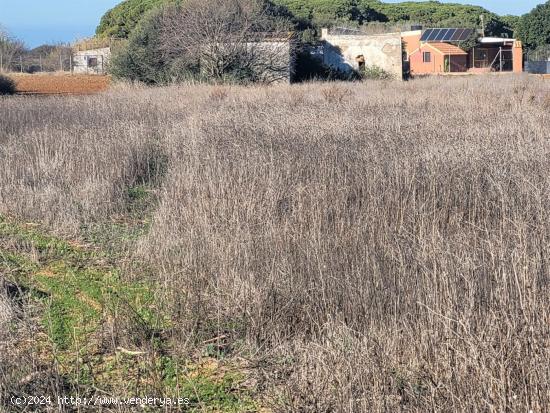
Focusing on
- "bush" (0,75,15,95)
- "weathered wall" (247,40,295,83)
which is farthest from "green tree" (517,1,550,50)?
"bush" (0,75,15,95)

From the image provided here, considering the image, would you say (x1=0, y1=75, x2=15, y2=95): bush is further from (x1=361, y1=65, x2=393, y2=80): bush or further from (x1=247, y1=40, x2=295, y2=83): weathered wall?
(x1=361, y1=65, x2=393, y2=80): bush

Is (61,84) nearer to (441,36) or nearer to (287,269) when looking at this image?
(441,36)

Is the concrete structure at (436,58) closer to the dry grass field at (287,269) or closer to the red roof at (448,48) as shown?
the red roof at (448,48)

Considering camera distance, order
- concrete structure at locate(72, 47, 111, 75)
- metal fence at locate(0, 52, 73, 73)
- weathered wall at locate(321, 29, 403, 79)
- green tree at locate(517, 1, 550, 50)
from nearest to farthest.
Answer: weathered wall at locate(321, 29, 403, 79) → concrete structure at locate(72, 47, 111, 75) → metal fence at locate(0, 52, 73, 73) → green tree at locate(517, 1, 550, 50)

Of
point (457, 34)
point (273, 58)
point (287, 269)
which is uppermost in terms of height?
point (457, 34)

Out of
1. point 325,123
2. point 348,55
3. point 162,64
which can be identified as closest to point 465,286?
point 325,123

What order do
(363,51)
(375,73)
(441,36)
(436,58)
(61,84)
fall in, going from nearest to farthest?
(61,84) < (375,73) < (363,51) < (441,36) < (436,58)

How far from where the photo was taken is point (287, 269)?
5.05 m

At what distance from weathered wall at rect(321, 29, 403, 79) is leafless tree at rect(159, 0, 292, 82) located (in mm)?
6898

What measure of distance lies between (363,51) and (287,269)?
110 ft

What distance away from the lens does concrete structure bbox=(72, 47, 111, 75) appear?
4389 cm

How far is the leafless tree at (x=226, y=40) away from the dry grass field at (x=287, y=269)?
18883mm

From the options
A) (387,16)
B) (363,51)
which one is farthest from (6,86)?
(387,16)

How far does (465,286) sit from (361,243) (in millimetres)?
1470
